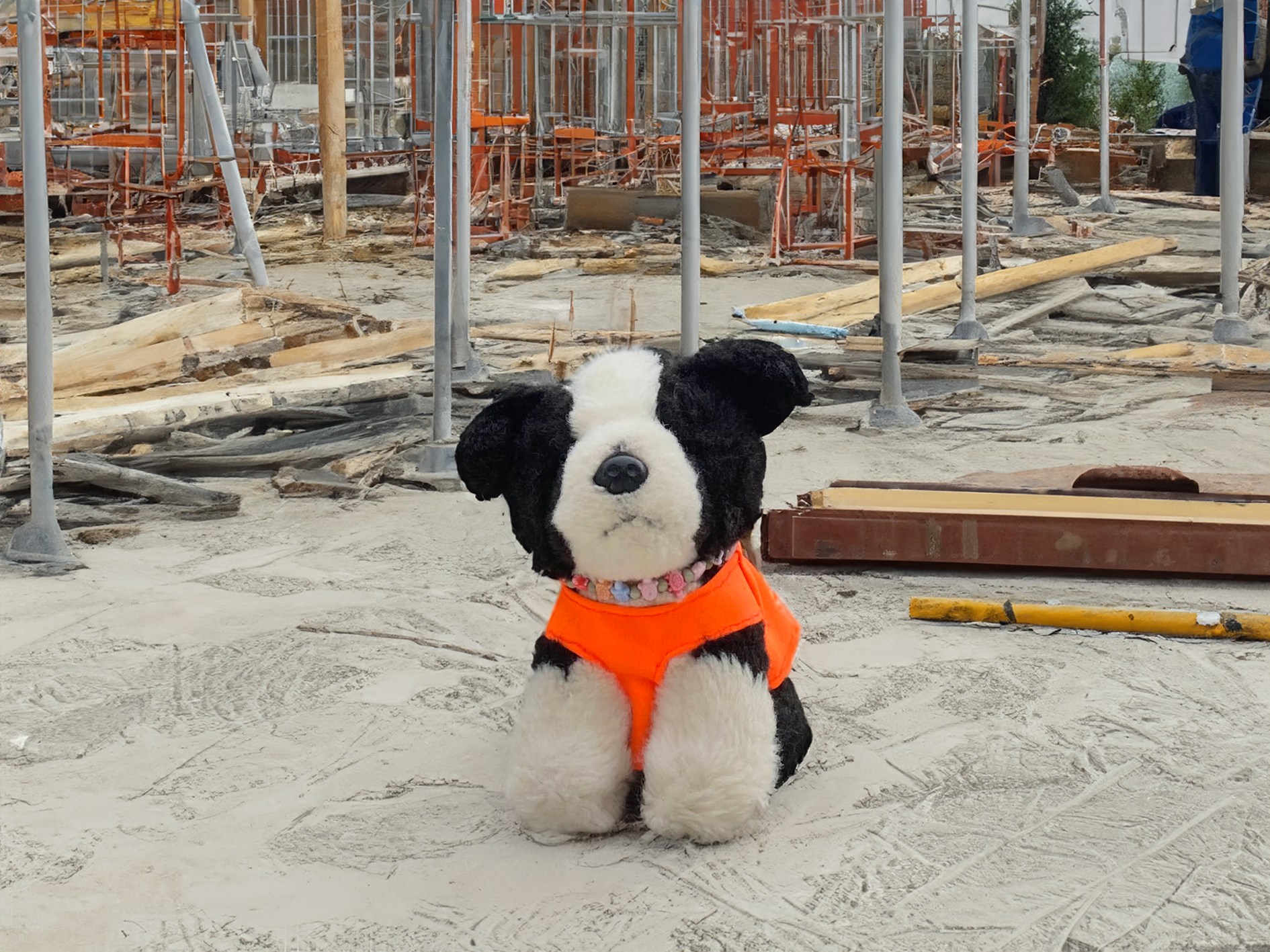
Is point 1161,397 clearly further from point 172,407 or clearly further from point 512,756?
point 512,756

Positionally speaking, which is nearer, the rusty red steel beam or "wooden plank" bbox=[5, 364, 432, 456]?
the rusty red steel beam

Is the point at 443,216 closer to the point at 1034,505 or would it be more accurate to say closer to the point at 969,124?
the point at 1034,505

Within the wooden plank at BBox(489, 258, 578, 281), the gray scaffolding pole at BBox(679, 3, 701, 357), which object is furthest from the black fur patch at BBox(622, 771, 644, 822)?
the wooden plank at BBox(489, 258, 578, 281)

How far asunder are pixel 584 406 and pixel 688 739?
1.87 ft

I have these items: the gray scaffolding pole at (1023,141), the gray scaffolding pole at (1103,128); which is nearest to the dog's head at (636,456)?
the gray scaffolding pole at (1023,141)

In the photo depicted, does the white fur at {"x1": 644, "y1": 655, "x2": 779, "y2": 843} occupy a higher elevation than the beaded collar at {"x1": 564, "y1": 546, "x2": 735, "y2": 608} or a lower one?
lower

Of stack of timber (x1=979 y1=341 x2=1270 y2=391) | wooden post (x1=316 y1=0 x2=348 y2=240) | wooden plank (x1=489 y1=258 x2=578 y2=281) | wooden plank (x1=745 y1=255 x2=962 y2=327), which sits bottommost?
stack of timber (x1=979 y1=341 x2=1270 y2=391)

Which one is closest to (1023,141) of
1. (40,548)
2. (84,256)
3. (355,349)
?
(84,256)

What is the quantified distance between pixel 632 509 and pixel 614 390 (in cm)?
27

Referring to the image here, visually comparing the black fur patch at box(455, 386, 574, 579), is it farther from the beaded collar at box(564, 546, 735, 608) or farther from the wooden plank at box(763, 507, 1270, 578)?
the wooden plank at box(763, 507, 1270, 578)

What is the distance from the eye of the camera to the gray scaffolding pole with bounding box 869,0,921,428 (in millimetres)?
6203

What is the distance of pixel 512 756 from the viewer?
2.77m

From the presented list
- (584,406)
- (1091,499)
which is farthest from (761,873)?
(1091,499)

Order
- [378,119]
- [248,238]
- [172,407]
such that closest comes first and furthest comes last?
[172,407]
[248,238]
[378,119]
